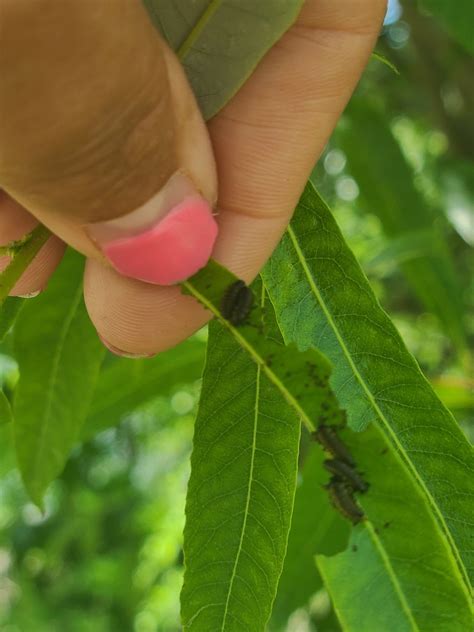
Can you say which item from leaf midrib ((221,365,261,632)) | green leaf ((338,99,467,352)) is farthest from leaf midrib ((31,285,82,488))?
green leaf ((338,99,467,352))

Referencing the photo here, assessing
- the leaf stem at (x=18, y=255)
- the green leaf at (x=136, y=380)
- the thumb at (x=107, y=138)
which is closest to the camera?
the thumb at (x=107, y=138)

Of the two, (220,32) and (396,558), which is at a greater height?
(220,32)

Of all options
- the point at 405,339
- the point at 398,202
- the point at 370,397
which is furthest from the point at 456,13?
the point at 405,339

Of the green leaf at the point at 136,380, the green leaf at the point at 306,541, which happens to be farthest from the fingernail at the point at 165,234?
the green leaf at the point at 136,380

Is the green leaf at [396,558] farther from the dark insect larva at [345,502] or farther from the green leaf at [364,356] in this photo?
the green leaf at [364,356]

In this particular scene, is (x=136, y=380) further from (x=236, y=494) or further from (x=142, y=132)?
(x=142, y=132)

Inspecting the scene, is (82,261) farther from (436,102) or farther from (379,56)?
(436,102)
